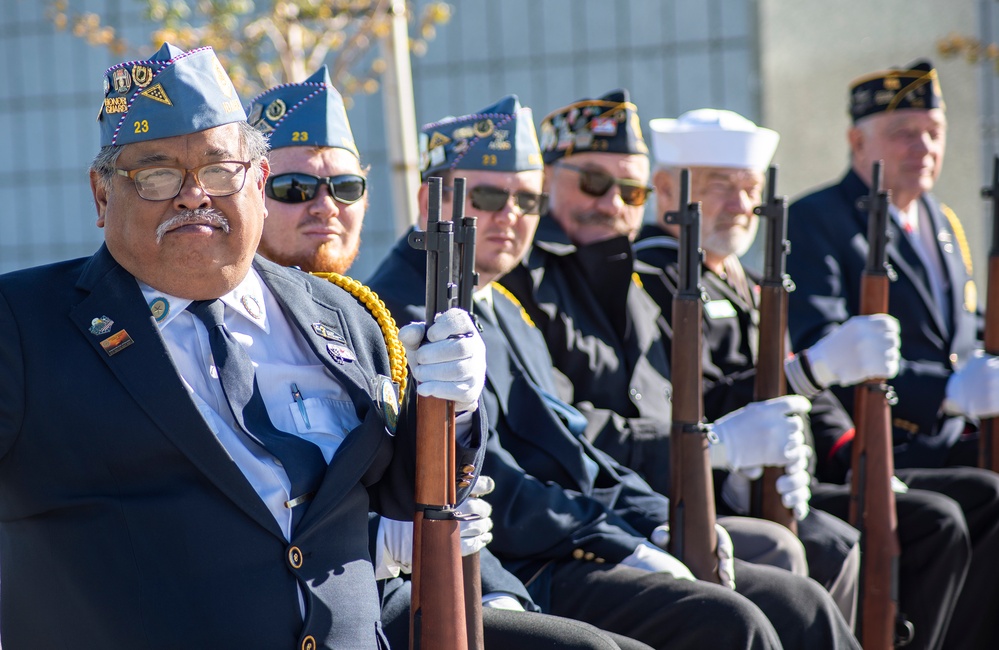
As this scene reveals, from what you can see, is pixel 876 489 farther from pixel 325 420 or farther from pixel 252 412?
pixel 252 412

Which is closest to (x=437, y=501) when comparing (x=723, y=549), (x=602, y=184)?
(x=723, y=549)

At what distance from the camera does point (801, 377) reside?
176 inches

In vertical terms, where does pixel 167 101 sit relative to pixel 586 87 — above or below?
below

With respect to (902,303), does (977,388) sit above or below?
below

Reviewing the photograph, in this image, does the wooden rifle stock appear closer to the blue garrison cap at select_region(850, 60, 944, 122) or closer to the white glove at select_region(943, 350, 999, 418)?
the white glove at select_region(943, 350, 999, 418)

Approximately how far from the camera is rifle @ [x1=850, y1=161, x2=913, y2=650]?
164 inches

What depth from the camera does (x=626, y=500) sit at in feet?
12.6

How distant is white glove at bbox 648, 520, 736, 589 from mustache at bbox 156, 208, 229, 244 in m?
1.80

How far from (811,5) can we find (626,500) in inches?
295

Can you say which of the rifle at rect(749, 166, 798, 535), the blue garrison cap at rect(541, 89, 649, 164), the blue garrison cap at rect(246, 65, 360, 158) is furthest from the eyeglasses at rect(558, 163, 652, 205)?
the blue garrison cap at rect(246, 65, 360, 158)

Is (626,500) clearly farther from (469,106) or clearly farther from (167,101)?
(469,106)

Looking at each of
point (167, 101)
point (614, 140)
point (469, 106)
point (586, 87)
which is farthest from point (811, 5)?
point (167, 101)

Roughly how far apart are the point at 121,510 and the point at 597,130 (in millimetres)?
2977

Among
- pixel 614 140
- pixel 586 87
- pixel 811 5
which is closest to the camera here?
pixel 614 140
